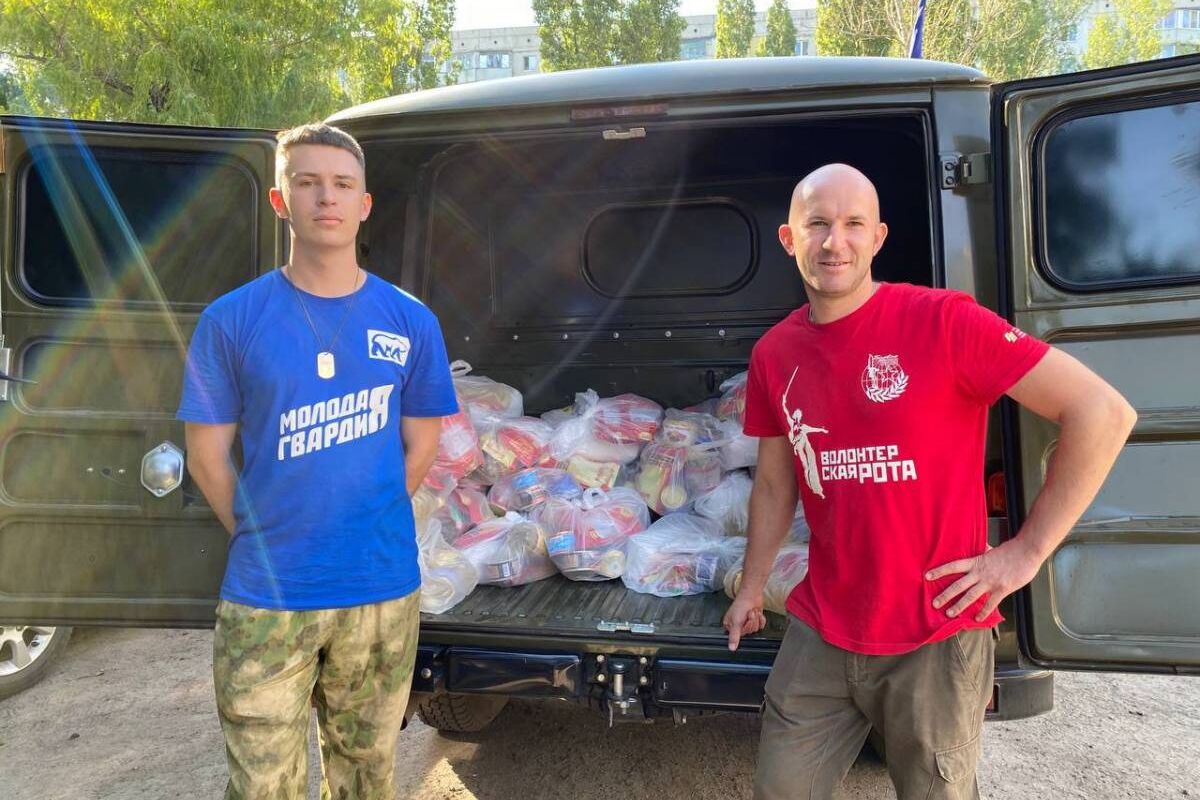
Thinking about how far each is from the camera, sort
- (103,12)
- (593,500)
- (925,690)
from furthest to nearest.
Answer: (103,12)
(593,500)
(925,690)

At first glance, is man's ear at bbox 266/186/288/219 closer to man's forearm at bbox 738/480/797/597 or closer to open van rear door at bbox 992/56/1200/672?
man's forearm at bbox 738/480/797/597

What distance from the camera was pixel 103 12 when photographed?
11.5 metres

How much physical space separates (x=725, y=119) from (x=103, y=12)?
12582 millimetres

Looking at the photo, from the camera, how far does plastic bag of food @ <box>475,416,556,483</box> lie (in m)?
3.35

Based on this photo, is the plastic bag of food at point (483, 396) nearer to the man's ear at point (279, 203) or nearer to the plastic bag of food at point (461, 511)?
the plastic bag of food at point (461, 511)

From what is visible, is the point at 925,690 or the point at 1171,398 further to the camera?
the point at 1171,398

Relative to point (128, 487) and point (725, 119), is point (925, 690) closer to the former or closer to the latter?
point (725, 119)

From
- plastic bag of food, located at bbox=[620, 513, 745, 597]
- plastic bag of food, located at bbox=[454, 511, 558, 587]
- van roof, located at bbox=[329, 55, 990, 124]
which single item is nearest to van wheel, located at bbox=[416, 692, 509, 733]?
plastic bag of food, located at bbox=[454, 511, 558, 587]

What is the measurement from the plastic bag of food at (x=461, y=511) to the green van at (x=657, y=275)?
0.38 meters

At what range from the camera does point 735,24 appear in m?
28.3

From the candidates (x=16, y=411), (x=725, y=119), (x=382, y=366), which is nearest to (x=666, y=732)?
(x=382, y=366)

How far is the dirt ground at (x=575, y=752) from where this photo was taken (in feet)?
9.45

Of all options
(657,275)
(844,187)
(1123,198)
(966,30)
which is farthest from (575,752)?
(966,30)

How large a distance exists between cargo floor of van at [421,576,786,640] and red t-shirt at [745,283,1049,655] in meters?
0.56
